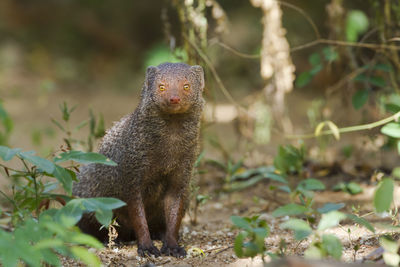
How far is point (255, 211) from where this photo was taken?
3758 mm

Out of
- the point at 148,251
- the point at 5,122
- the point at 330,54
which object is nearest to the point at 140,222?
the point at 148,251

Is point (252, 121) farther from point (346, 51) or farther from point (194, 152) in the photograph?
point (194, 152)

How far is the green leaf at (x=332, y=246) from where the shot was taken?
1949mm

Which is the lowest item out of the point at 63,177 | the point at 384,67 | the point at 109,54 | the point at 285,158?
the point at 63,177

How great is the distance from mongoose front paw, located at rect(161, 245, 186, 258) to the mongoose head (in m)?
0.80

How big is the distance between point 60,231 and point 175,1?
251 centimetres

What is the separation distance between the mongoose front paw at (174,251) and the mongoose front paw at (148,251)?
46 mm

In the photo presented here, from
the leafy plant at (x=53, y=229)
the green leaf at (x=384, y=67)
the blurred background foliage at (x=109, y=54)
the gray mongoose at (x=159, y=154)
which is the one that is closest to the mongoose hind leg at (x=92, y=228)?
the gray mongoose at (x=159, y=154)

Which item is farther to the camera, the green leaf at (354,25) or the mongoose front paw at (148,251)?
the green leaf at (354,25)

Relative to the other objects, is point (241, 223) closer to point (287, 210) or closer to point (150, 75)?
point (287, 210)

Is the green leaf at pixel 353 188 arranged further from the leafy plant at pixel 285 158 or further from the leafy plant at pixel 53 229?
the leafy plant at pixel 53 229

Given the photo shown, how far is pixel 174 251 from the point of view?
2932mm

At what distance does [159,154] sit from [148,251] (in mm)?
566

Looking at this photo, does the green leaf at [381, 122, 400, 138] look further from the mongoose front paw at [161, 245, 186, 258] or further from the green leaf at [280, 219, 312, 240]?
the mongoose front paw at [161, 245, 186, 258]
